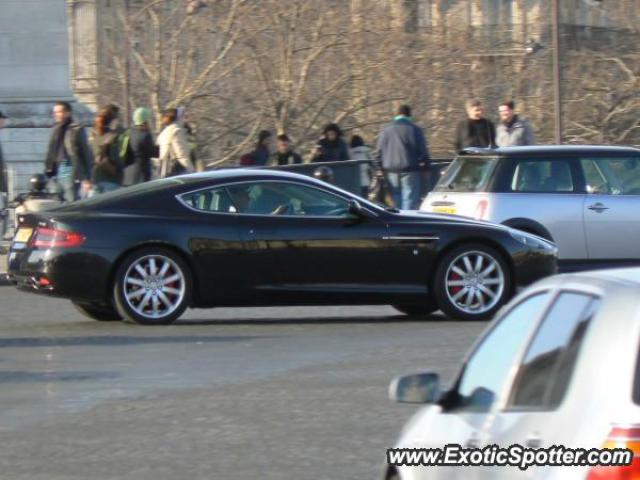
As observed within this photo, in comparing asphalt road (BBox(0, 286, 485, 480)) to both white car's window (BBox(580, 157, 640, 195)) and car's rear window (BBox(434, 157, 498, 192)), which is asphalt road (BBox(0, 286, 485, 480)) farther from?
white car's window (BBox(580, 157, 640, 195))

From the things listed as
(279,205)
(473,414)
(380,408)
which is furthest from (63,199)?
(473,414)

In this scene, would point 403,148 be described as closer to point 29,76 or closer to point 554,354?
point 29,76

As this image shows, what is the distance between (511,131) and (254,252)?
9.01 metres

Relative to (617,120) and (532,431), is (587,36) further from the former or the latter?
(532,431)

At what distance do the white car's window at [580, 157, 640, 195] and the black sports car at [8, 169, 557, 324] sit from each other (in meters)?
3.33

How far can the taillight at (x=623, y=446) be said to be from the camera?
12.0 feet

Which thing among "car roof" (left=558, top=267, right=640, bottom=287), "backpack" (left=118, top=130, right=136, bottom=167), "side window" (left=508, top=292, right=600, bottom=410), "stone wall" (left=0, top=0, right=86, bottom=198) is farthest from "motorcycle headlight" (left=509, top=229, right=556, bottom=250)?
"stone wall" (left=0, top=0, right=86, bottom=198)

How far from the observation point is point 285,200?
14.2 m

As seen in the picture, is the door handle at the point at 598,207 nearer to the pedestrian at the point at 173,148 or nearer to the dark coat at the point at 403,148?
the dark coat at the point at 403,148

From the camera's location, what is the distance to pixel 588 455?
148 inches

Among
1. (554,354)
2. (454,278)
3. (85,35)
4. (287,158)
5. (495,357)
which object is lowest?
(454,278)

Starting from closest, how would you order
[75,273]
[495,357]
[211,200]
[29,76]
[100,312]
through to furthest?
[495,357], [75,273], [211,200], [100,312], [29,76]

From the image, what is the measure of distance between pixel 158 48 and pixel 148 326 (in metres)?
20.0

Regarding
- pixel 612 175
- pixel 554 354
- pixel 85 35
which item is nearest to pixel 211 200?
pixel 612 175
